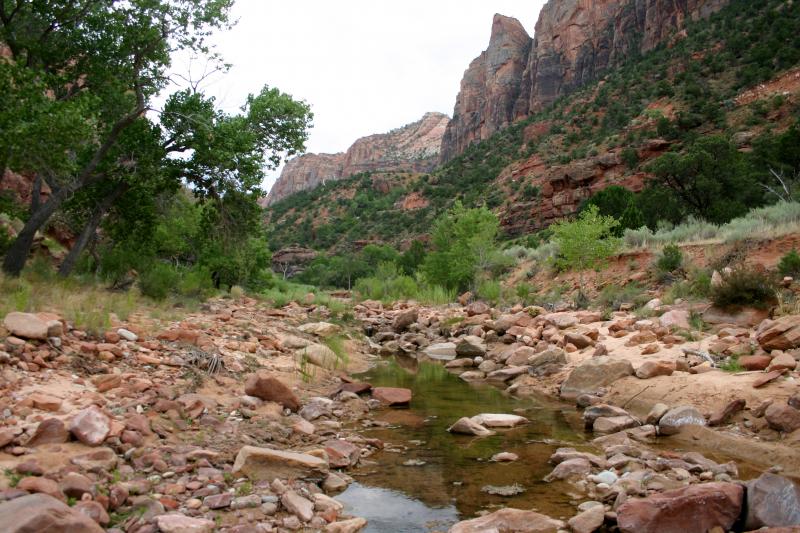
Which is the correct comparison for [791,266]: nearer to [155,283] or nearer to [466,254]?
[155,283]

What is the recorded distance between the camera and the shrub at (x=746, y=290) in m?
10.5

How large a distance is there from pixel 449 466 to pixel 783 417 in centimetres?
378

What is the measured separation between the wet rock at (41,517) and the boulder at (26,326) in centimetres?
323

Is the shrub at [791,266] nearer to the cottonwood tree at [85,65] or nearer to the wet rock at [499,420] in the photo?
the wet rock at [499,420]

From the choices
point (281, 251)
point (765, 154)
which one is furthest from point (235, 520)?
point (281, 251)

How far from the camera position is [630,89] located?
59031 millimetres

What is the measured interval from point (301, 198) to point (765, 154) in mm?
89225

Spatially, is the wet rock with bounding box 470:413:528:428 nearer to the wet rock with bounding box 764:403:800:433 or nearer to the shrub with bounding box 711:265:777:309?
the wet rock with bounding box 764:403:800:433

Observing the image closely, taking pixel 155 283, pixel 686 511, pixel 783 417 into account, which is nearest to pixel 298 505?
pixel 686 511

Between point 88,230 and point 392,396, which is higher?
point 88,230

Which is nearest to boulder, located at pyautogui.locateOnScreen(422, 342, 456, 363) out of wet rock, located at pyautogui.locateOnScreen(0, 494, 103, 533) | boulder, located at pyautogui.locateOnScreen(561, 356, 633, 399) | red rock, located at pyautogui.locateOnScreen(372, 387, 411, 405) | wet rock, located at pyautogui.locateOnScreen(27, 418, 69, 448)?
boulder, located at pyautogui.locateOnScreen(561, 356, 633, 399)

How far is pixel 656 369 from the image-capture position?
8680mm

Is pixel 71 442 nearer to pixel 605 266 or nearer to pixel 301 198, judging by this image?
pixel 605 266

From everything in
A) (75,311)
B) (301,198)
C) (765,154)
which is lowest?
(75,311)
